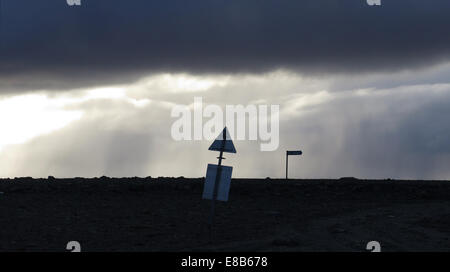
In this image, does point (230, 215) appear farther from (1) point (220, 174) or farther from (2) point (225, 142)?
(2) point (225, 142)

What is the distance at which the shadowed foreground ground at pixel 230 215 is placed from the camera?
26172 millimetres

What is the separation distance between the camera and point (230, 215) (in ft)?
109

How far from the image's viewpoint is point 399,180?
148 feet

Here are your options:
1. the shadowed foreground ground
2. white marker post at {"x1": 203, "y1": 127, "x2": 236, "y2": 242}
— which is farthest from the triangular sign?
the shadowed foreground ground

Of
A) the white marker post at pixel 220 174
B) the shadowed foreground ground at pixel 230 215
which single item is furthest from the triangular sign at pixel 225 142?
the shadowed foreground ground at pixel 230 215

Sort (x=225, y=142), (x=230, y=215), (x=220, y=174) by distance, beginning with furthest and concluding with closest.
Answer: (x=230, y=215) → (x=220, y=174) → (x=225, y=142)

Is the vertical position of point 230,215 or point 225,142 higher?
point 225,142

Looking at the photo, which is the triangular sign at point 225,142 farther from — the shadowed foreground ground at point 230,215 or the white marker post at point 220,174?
the shadowed foreground ground at point 230,215

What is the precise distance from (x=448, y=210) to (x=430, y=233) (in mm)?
6642

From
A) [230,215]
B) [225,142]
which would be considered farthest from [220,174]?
[230,215]

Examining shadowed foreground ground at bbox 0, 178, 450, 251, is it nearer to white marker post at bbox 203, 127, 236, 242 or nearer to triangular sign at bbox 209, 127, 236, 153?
white marker post at bbox 203, 127, 236, 242

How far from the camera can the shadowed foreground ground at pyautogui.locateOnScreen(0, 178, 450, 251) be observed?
1030 inches
